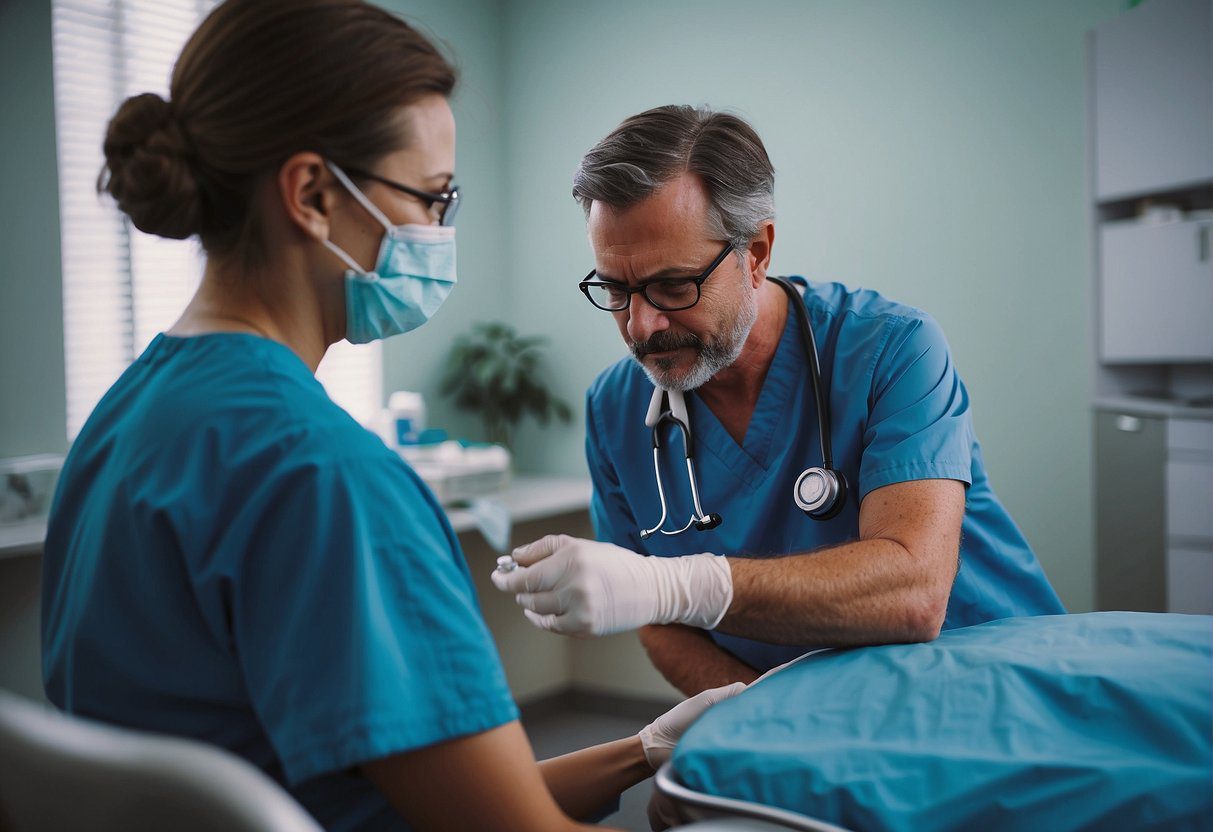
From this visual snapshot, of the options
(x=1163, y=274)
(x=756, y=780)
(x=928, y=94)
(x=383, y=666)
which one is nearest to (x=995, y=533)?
(x=756, y=780)

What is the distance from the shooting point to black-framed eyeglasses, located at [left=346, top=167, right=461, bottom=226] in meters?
0.93

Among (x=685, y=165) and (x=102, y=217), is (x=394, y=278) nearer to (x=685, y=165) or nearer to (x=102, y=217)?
(x=685, y=165)

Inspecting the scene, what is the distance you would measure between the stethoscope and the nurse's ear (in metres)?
0.06

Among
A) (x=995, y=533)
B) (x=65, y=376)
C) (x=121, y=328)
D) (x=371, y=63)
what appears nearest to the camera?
(x=371, y=63)

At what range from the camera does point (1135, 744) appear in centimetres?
77

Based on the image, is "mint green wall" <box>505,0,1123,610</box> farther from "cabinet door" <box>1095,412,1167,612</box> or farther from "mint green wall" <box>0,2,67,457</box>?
"mint green wall" <box>0,2,67,457</box>

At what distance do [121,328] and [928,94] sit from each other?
266cm

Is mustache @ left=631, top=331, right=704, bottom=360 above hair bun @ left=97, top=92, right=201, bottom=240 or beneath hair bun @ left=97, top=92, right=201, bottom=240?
beneath

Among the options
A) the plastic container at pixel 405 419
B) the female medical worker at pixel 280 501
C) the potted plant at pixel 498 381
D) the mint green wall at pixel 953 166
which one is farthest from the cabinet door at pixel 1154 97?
the female medical worker at pixel 280 501

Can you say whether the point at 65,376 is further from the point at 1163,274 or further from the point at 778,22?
the point at 1163,274

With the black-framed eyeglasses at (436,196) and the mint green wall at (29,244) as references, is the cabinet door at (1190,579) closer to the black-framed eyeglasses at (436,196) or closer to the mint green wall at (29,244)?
the black-framed eyeglasses at (436,196)

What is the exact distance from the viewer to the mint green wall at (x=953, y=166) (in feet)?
10.2

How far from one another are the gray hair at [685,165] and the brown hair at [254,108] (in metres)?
0.54

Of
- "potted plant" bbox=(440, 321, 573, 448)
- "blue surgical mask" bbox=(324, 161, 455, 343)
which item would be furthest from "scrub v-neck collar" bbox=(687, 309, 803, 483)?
"potted plant" bbox=(440, 321, 573, 448)
